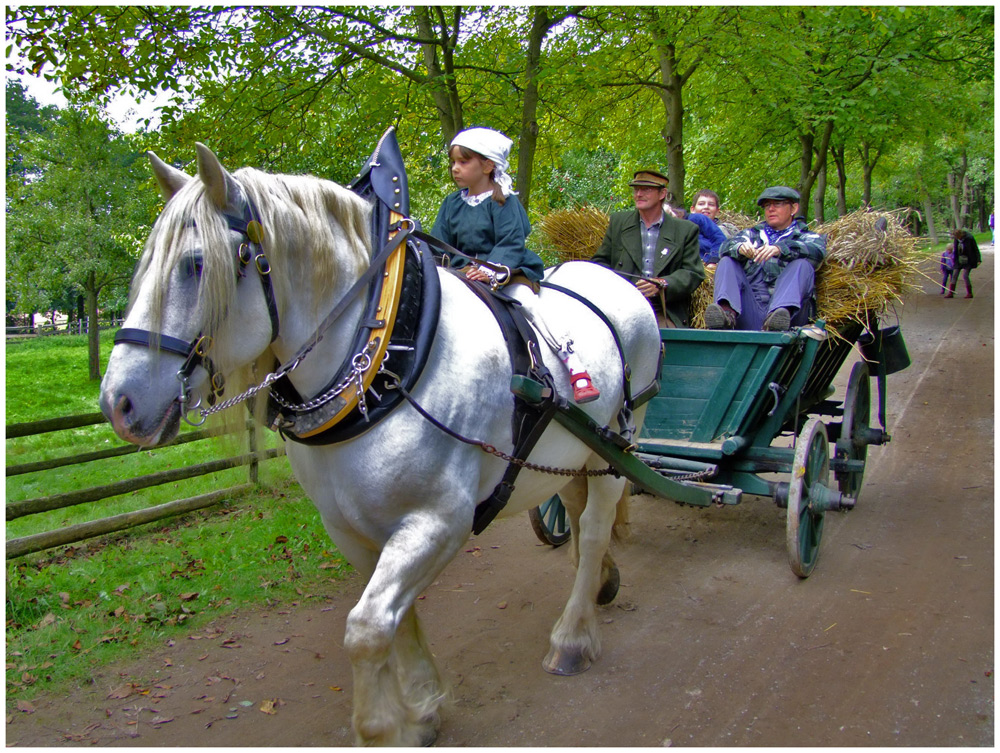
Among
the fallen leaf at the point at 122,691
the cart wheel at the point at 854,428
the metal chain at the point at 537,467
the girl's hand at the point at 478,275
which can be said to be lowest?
the fallen leaf at the point at 122,691

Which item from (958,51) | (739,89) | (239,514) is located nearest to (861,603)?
(239,514)

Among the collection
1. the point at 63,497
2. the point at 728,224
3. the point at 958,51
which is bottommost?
the point at 63,497

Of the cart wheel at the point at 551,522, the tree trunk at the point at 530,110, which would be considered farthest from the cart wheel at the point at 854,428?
the tree trunk at the point at 530,110

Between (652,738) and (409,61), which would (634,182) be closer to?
(652,738)

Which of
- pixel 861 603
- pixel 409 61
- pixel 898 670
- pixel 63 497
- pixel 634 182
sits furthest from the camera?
pixel 409 61

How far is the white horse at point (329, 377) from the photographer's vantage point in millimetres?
2031

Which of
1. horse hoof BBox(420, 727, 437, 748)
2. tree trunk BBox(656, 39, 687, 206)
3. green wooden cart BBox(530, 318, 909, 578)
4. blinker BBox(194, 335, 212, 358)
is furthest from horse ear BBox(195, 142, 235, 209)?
tree trunk BBox(656, 39, 687, 206)

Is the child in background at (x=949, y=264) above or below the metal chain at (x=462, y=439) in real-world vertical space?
above

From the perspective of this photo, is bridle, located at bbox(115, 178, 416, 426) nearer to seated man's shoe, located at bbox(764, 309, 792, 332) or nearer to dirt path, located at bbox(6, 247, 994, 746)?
dirt path, located at bbox(6, 247, 994, 746)

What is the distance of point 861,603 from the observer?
13.8 feet

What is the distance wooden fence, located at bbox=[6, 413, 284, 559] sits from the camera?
4602 mm

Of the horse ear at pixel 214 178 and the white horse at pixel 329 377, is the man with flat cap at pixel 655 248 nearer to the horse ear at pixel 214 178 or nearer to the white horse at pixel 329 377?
the white horse at pixel 329 377

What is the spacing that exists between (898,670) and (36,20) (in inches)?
265

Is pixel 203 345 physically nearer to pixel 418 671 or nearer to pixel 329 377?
pixel 329 377
